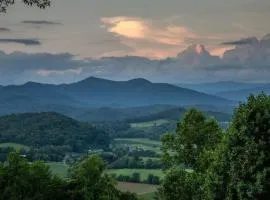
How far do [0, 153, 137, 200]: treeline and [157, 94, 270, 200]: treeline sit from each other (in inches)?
926

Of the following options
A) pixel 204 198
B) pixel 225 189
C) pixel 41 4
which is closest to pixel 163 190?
pixel 204 198

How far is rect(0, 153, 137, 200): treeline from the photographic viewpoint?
63.4m

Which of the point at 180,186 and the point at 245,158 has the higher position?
the point at 245,158

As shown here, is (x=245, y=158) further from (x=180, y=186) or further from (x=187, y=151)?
(x=187, y=151)

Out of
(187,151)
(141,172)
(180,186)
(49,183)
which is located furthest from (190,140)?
(141,172)

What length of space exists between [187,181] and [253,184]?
371 inches

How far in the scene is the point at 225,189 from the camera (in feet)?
110

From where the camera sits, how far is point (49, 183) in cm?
6638

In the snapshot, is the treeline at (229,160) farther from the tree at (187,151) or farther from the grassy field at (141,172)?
the grassy field at (141,172)

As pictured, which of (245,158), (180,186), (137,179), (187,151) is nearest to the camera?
(245,158)

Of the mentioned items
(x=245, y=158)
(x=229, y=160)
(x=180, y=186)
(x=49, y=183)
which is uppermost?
(x=245, y=158)

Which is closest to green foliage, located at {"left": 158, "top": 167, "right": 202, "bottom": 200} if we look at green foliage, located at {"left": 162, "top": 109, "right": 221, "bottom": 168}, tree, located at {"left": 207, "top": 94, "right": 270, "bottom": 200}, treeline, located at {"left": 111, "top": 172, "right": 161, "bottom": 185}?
green foliage, located at {"left": 162, "top": 109, "right": 221, "bottom": 168}

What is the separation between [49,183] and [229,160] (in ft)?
126

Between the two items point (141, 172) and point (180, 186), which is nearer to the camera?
point (180, 186)
